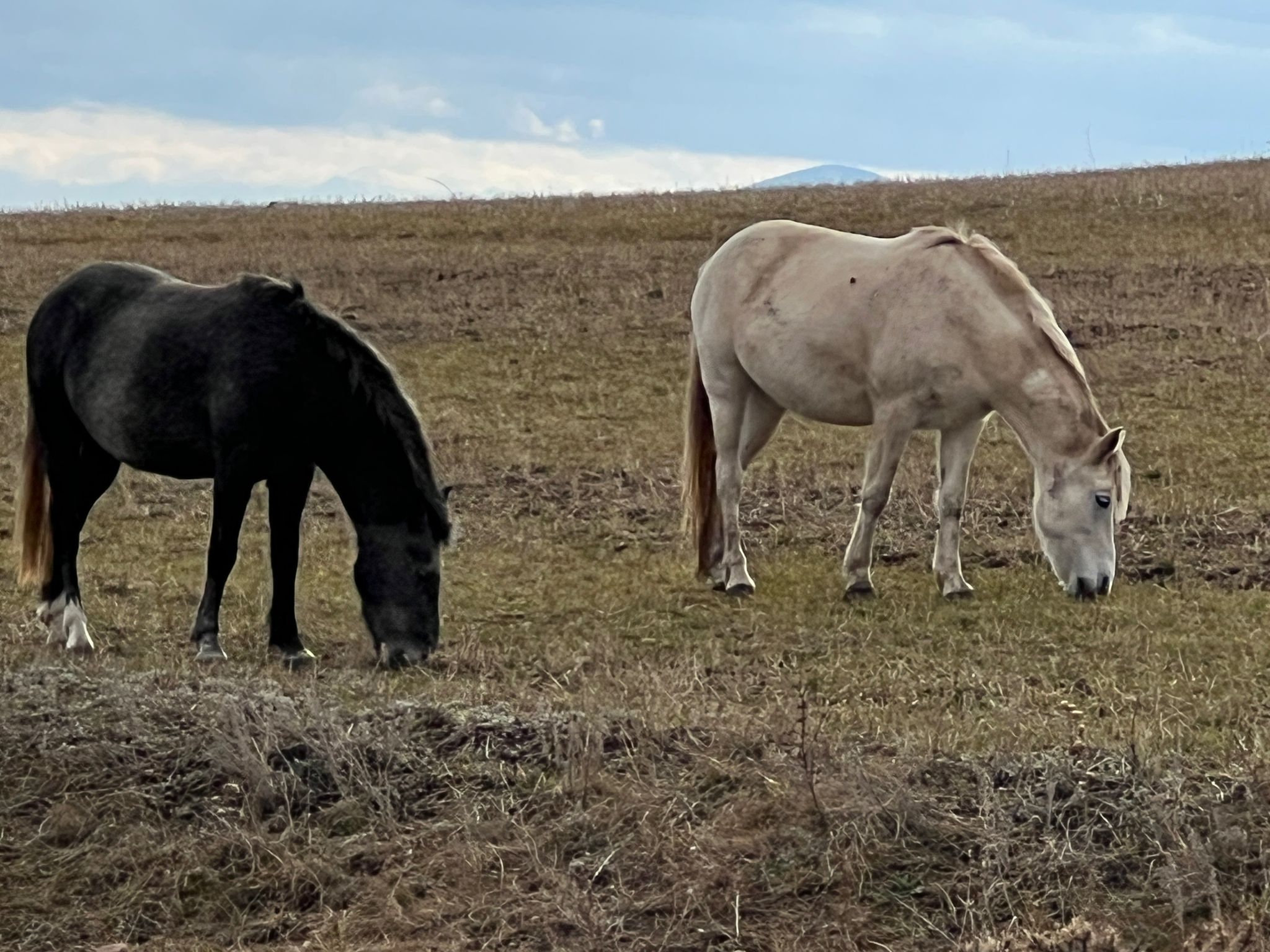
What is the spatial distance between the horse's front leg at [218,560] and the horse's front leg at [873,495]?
3466 millimetres

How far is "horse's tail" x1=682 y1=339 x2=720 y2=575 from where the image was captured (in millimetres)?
9859

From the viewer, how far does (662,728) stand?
557cm

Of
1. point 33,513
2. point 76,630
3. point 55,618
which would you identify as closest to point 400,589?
point 76,630

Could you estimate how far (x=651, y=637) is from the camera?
26.4 ft


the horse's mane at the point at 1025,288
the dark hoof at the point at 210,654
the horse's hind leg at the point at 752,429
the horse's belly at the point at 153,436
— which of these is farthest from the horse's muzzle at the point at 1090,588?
the horse's belly at the point at 153,436

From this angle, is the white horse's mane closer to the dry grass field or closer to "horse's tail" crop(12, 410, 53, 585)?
the dry grass field

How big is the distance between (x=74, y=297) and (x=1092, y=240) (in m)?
17.0

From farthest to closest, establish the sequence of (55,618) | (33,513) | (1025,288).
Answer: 1. (1025,288)
2. (33,513)
3. (55,618)

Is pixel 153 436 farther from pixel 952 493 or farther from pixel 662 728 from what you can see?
pixel 952 493

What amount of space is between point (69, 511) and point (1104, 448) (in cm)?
542

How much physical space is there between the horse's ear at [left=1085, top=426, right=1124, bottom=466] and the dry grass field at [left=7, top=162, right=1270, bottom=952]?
800 millimetres

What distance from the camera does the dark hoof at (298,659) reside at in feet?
23.8

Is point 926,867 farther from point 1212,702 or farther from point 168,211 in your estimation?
point 168,211

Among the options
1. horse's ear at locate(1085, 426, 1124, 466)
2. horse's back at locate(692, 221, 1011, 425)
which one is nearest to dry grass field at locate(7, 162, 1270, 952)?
horse's ear at locate(1085, 426, 1124, 466)
